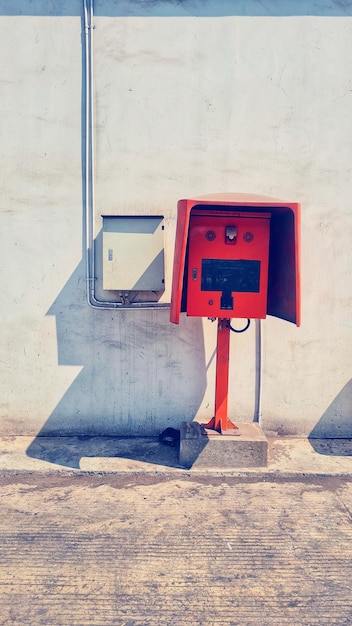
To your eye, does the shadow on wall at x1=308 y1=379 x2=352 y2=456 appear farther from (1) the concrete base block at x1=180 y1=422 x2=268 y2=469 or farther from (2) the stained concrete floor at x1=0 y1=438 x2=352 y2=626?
(1) the concrete base block at x1=180 y1=422 x2=268 y2=469

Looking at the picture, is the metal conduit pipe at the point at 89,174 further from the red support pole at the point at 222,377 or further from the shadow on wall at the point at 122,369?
the red support pole at the point at 222,377

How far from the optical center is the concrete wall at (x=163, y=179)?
4.06 meters

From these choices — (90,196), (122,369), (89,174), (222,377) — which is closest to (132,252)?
(90,196)

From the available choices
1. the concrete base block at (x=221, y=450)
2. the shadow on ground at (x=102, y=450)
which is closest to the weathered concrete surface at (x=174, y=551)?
the concrete base block at (x=221, y=450)

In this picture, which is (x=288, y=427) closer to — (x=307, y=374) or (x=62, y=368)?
(x=307, y=374)

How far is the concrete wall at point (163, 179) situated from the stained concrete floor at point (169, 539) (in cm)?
58

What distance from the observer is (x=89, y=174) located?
4.15m

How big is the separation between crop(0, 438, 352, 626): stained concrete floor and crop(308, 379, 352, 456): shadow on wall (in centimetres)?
28

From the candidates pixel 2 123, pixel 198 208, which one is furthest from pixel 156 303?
pixel 2 123

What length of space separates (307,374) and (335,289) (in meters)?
0.87

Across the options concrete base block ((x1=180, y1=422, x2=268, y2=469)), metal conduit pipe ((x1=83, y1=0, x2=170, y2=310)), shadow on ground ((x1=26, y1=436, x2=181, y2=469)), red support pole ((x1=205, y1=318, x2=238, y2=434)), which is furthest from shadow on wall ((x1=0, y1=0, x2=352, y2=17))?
shadow on ground ((x1=26, y1=436, x2=181, y2=469))

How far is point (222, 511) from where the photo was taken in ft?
10.6

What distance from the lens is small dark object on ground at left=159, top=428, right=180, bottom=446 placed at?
4211mm

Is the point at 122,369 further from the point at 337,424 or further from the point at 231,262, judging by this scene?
the point at 337,424
